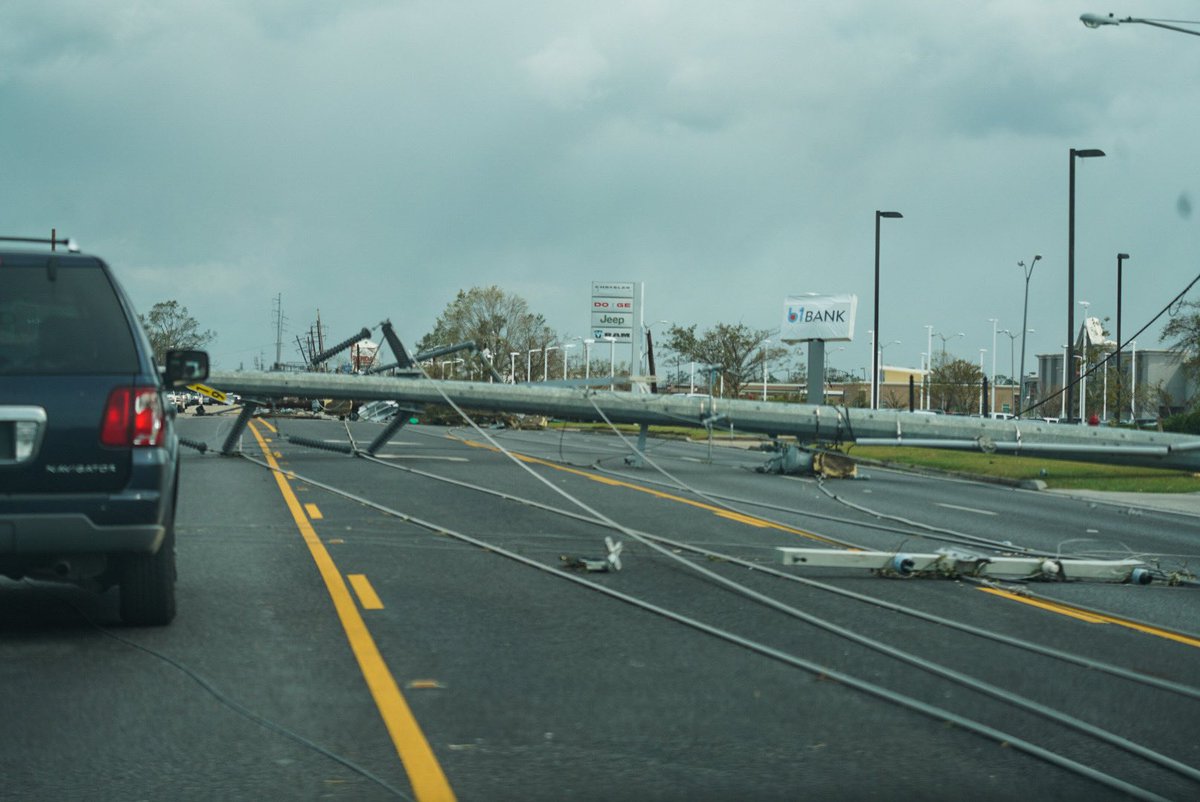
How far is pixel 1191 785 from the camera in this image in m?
5.32

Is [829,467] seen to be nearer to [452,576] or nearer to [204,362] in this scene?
[452,576]

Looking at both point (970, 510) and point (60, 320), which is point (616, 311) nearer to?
point (970, 510)

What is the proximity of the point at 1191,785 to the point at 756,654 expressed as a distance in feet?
9.34

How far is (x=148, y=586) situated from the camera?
799 cm

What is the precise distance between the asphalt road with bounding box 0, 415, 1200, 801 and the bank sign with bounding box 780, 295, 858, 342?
44.9 m

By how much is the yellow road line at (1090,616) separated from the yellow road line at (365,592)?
Answer: 187 inches

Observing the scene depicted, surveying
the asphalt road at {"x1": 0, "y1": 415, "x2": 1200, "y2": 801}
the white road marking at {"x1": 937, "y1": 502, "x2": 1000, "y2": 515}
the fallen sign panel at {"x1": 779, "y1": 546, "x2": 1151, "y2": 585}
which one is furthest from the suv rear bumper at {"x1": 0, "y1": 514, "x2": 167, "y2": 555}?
the white road marking at {"x1": 937, "y1": 502, "x2": 1000, "y2": 515}

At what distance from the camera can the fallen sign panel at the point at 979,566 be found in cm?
1125

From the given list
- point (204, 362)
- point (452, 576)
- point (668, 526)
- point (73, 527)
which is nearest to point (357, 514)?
point (668, 526)

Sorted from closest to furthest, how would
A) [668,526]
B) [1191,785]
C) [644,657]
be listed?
1. [1191,785]
2. [644,657]
3. [668,526]

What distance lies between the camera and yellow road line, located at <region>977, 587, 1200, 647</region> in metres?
8.80

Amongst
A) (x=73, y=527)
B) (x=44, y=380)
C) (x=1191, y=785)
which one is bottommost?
(x=1191, y=785)

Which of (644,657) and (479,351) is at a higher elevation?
A: (479,351)

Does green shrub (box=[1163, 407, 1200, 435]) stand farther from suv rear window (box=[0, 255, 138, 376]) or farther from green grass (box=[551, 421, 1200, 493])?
suv rear window (box=[0, 255, 138, 376])
